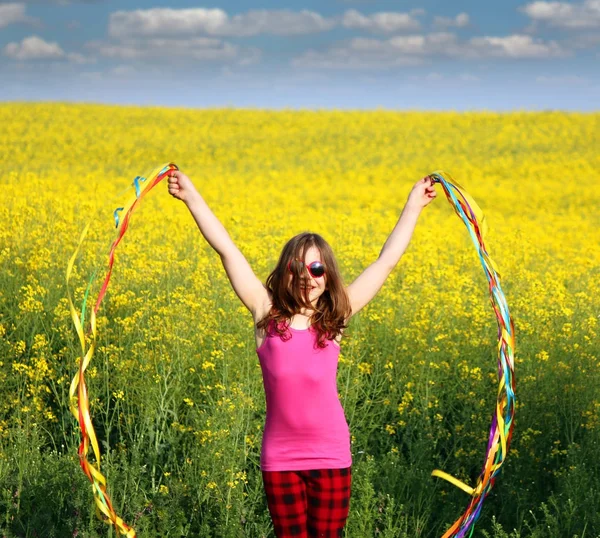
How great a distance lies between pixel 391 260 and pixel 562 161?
2257cm

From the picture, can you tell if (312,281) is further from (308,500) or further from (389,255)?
(308,500)

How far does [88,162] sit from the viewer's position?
21.5 metres

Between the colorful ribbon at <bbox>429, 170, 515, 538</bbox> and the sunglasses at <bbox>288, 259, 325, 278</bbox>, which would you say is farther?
the colorful ribbon at <bbox>429, 170, 515, 538</bbox>

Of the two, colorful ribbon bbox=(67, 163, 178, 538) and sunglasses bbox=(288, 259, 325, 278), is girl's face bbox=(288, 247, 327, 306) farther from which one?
colorful ribbon bbox=(67, 163, 178, 538)

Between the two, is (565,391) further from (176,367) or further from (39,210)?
(39,210)

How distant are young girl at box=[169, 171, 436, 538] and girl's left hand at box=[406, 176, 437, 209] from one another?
517 mm

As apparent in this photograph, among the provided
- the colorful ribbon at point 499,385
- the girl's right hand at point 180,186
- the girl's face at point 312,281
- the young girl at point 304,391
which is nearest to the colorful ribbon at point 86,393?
the girl's right hand at point 180,186

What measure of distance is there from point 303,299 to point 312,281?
6 cm

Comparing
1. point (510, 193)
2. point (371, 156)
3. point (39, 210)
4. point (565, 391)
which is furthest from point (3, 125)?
point (565, 391)

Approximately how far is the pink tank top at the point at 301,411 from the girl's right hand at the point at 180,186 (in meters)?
0.61

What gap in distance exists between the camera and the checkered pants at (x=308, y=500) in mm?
2574

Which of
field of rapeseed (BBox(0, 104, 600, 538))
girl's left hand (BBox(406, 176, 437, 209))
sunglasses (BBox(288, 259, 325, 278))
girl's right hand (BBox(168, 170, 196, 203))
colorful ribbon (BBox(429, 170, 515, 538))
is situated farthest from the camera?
field of rapeseed (BBox(0, 104, 600, 538))

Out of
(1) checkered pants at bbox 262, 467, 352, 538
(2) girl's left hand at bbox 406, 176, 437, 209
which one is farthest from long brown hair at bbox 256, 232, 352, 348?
(2) girl's left hand at bbox 406, 176, 437, 209

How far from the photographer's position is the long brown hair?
259 centimetres
